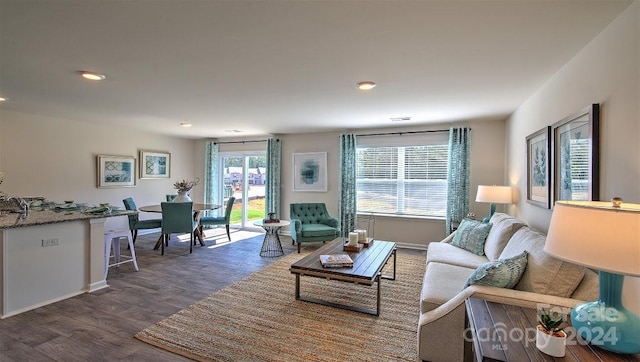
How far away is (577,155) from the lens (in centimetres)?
216

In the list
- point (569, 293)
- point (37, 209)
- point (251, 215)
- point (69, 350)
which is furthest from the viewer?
point (251, 215)

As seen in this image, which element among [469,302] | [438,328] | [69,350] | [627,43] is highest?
[627,43]

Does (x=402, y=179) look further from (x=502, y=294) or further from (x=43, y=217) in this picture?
(x=43, y=217)

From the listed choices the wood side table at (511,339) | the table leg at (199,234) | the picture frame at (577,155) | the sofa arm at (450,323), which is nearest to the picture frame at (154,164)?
the table leg at (199,234)

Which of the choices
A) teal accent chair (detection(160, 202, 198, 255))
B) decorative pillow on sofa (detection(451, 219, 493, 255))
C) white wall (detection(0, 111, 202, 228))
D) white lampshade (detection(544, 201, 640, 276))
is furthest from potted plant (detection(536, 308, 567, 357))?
white wall (detection(0, 111, 202, 228))

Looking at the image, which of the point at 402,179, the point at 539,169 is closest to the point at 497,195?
the point at 539,169

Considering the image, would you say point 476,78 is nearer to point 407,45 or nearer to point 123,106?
point 407,45

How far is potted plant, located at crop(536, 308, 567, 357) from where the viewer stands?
48.6 inches

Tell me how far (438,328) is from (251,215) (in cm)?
559

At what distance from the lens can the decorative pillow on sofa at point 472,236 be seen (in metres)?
3.34

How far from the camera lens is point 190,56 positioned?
2266mm

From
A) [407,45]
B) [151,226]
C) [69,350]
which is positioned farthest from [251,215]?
[407,45]

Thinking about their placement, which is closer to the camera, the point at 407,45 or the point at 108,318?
the point at 407,45

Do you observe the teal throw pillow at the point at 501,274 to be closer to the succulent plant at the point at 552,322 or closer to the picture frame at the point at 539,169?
the succulent plant at the point at 552,322
